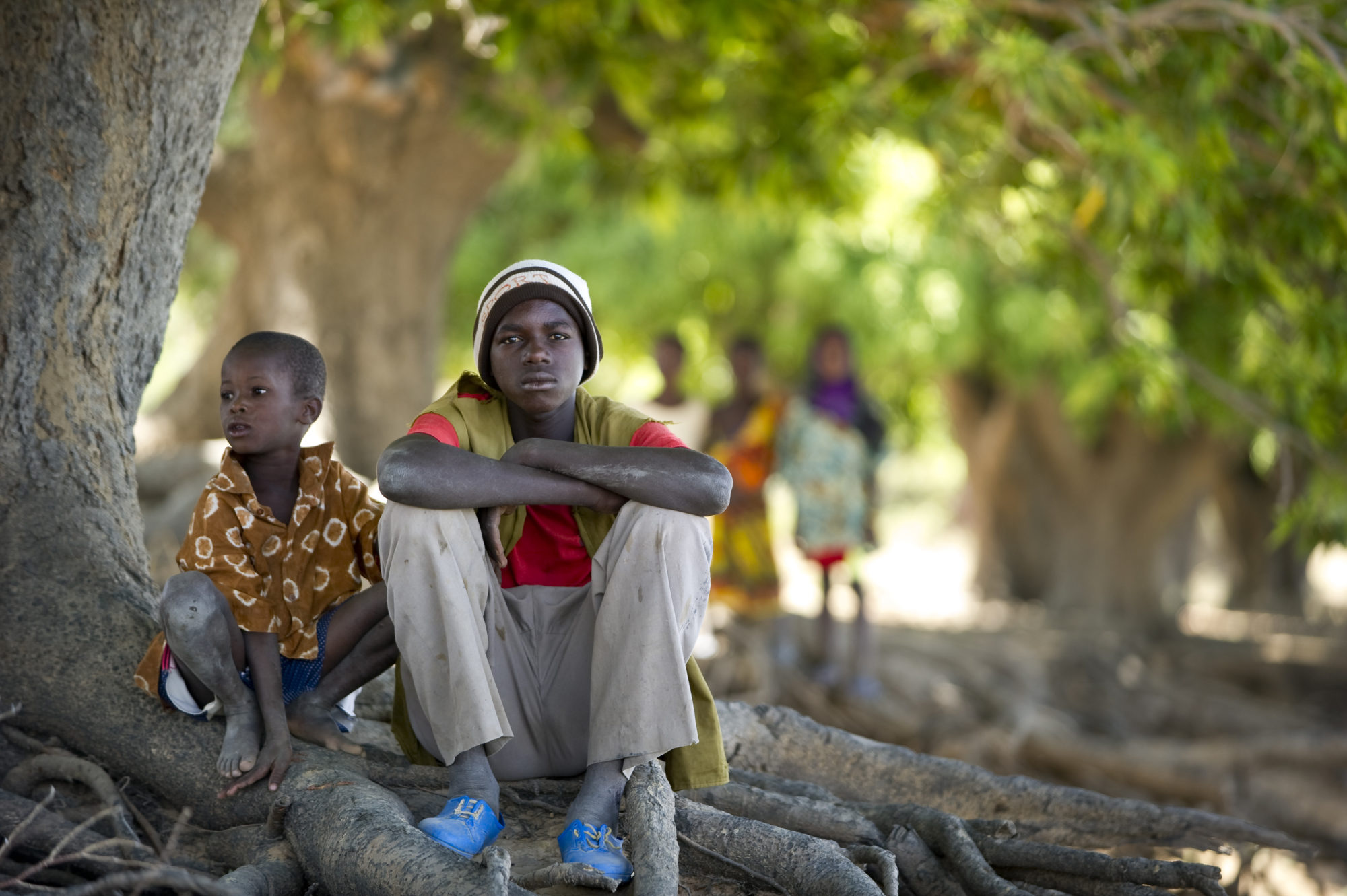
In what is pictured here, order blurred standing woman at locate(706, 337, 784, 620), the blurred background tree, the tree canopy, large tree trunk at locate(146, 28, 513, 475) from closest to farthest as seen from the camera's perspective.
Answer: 1. the tree canopy
2. the blurred background tree
3. blurred standing woman at locate(706, 337, 784, 620)
4. large tree trunk at locate(146, 28, 513, 475)

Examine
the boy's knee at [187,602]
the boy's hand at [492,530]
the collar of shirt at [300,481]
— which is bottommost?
the boy's knee at [187,602]

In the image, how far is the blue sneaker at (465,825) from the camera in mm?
2416

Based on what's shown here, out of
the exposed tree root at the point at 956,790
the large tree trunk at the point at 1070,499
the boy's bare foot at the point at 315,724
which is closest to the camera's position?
the boy's bare foot at the point at 315,724

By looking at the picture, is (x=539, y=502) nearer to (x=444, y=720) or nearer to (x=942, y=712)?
(x=444, y=720)

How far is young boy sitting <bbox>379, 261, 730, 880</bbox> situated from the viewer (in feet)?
8.30

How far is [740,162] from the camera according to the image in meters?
6.49

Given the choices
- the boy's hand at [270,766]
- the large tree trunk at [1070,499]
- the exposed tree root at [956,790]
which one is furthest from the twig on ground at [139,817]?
the large tree trunk at [1070,499]

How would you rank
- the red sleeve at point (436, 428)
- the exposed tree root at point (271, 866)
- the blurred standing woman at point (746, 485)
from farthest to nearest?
1. the blurred standing woman at point (746, 485)
2. the red sleeve at point (436, 428)
3. the exposed tree root at point (271, 866)

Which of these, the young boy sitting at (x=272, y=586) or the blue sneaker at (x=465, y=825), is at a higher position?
the young boy sitting at (x=272, y=586)

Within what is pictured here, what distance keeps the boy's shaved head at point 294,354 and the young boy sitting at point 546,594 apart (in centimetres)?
35

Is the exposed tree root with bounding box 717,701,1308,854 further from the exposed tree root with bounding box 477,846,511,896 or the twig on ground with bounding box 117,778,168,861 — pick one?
the twig on ground with bounding box 117,778,168,861

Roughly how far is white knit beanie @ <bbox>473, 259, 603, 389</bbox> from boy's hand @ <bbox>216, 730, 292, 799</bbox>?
1010 millimetres

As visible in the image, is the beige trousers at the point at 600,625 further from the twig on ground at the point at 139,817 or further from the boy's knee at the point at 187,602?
the twig on ground at the point at 139,817

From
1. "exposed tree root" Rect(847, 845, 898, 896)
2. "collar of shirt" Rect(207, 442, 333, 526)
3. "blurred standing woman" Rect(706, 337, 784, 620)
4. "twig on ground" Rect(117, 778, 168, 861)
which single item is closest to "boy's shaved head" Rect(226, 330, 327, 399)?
"collar of shirt" Rect(207, 442, 333, 526)
